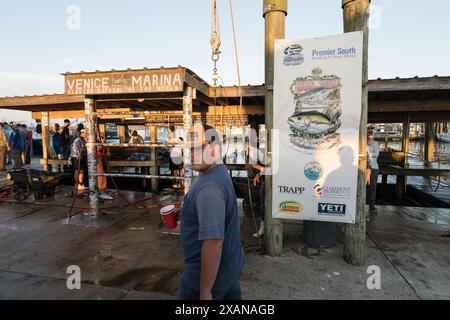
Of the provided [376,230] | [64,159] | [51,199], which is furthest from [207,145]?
[64,159]

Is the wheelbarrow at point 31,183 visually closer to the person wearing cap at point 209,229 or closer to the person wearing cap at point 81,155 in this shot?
the person wearing cap at point 81,155

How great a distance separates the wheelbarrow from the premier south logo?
7.50 m

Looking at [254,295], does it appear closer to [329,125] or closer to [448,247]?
[329,125]

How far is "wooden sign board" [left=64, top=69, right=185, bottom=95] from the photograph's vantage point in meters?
4.68

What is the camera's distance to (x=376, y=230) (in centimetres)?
529

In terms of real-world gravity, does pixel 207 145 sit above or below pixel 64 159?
above

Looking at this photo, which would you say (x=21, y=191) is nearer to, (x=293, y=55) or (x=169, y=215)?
(x=169, y=215)

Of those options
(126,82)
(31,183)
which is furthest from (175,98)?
(31,183)

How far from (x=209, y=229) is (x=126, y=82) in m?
4.23

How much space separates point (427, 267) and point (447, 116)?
10.5m

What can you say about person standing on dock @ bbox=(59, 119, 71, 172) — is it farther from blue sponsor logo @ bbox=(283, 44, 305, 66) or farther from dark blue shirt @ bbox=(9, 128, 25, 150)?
blue sponsor logo @ bbox=(283, 44, 305, 66)

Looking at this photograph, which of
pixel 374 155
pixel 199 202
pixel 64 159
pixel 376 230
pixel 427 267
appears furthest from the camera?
pixel 64 159

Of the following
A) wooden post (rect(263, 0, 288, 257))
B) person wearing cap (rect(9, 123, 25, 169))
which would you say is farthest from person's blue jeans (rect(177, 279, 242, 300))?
person wearing cap (rect(9, 123, 25, 169))
